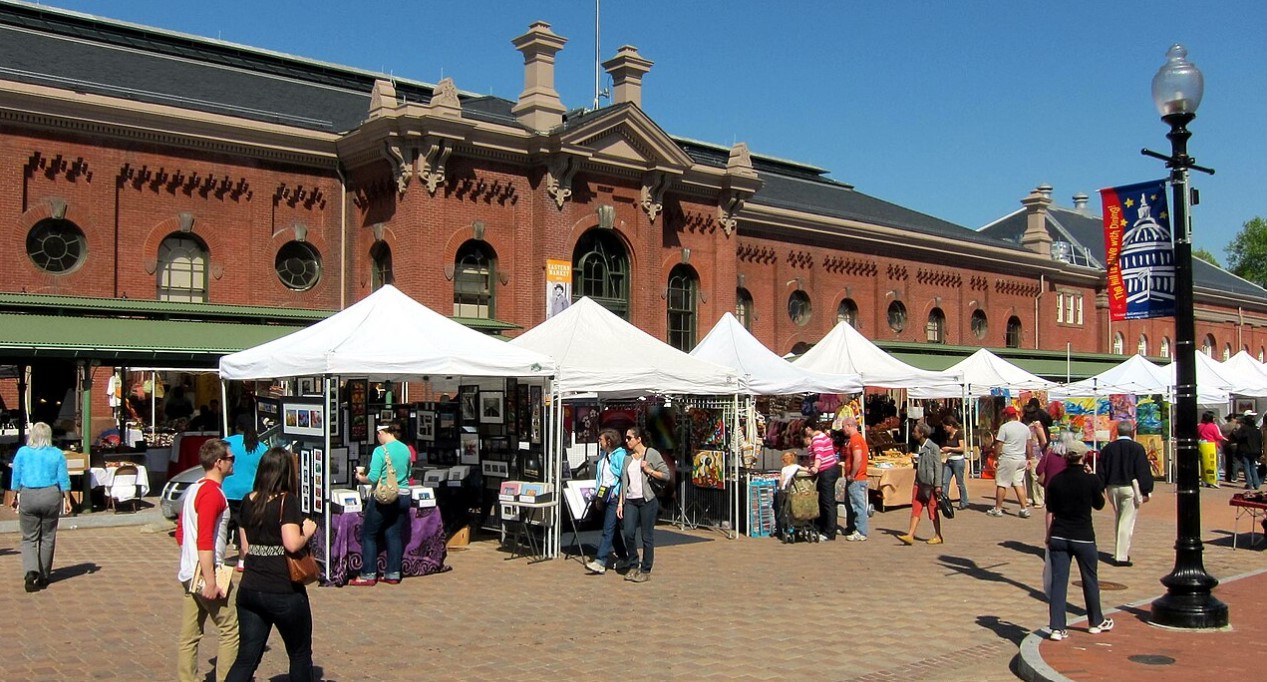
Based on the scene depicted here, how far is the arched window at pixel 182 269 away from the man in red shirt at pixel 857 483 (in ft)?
51.2

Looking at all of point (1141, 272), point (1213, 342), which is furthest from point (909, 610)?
point (1213, 342)

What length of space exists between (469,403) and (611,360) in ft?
6.84

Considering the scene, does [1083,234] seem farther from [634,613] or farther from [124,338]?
[634,613]

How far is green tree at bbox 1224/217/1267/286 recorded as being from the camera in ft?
293

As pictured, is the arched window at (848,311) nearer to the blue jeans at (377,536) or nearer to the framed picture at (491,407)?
the framed picture at (491,407)

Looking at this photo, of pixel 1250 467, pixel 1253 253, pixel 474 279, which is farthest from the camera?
pixel 1253 253

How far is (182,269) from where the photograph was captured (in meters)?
24.8

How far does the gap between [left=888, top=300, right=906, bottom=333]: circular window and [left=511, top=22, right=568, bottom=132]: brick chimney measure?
1914 cm

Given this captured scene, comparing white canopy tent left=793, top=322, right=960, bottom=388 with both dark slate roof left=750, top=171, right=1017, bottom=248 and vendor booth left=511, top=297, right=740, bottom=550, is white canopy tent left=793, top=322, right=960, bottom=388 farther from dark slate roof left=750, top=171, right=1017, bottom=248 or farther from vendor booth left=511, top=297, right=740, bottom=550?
dark slate roof left=750, top=171, right=1017, bottom=248

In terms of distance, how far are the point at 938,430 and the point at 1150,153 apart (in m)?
11.2

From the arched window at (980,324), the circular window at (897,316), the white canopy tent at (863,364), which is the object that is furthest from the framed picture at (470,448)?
the arched window at (980,324)

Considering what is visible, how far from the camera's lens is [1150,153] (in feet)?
34.9

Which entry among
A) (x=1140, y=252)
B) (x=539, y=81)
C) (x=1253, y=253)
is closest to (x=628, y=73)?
(x=539, y=81)

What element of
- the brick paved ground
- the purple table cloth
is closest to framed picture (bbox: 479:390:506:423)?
the brick paved ground
